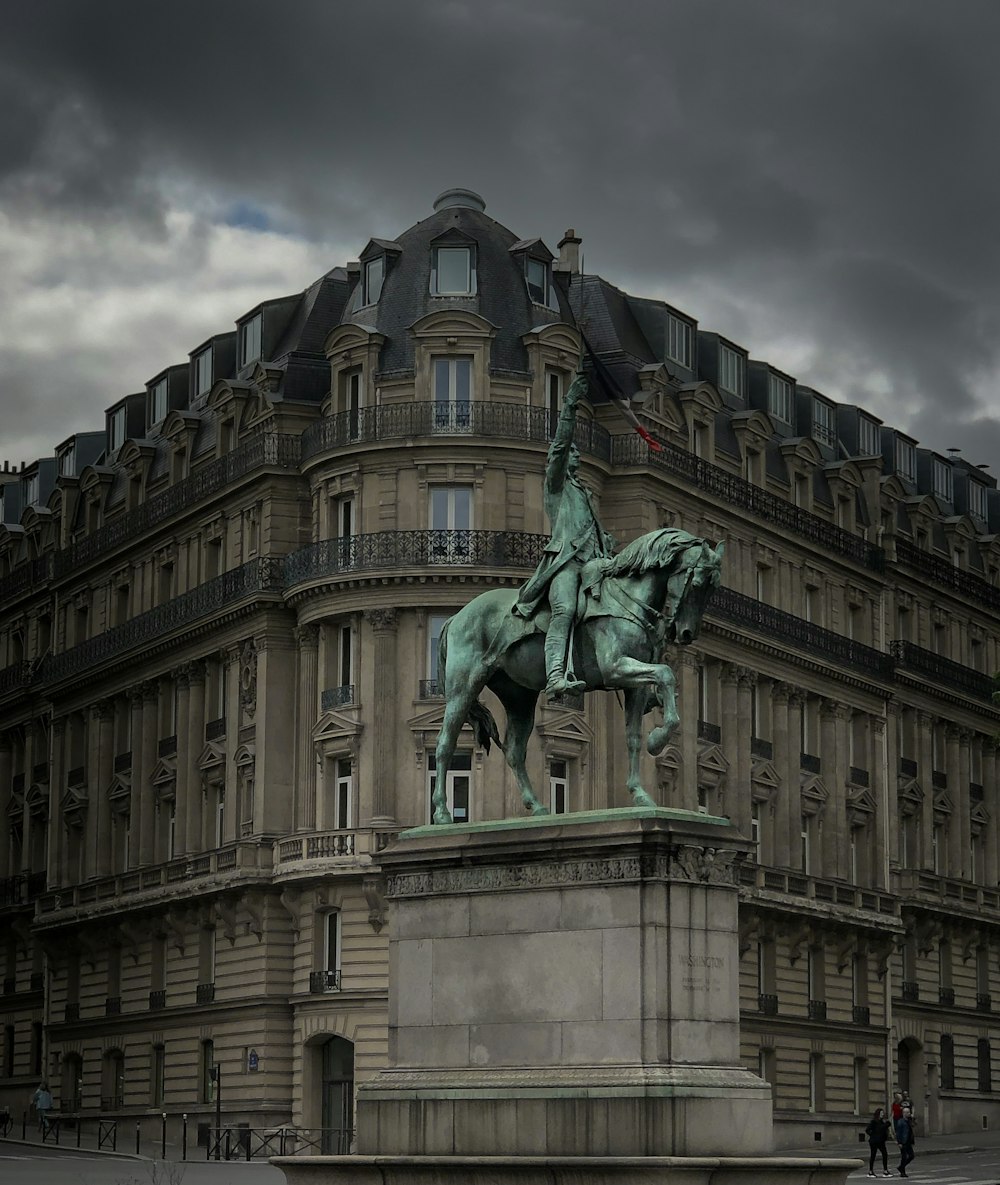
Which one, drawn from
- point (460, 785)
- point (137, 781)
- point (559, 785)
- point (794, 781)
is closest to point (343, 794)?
point (460, 785)

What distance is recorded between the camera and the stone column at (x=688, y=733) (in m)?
68.8

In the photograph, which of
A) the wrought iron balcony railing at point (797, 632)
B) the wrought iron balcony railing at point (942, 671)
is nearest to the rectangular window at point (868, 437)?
the wrought iron balcony railing at point (942, 671)

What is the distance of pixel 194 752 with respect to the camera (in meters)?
70.8

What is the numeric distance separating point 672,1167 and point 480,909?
4270 millimetres

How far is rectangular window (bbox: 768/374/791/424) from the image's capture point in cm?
8081

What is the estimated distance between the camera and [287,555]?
66.9m

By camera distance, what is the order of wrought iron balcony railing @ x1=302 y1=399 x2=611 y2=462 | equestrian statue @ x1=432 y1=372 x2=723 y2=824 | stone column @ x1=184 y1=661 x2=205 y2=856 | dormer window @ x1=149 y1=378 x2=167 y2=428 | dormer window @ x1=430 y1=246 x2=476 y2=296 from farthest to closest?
dormer window @ x1=149 y1=378 x2=167 y2=428, stone column @ x1=184 y1=661 x2=205 y2=856, dormer window @ x1=430 y1=246 x2=476 y2=296, wrought iron balcony railing @ x1=302 y1=399 x2=611 y2=462, equestrian statue @ x1=432 y1=372 x2=723 y2=824

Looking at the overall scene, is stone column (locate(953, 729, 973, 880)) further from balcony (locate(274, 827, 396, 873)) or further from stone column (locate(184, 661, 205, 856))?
balcony (locate(274, 827, 396, 873))

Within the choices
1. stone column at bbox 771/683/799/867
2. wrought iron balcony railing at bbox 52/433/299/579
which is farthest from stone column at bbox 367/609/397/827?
stone column at bbox 771/683/799/867

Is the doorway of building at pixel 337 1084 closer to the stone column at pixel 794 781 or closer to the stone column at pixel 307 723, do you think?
Answer: the stone column at pixel 307 723

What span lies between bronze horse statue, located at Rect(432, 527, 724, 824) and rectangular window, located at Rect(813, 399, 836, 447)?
181 ft

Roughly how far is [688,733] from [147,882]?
1636 cm

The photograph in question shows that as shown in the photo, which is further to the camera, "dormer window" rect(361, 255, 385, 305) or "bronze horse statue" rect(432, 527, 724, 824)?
"dormer window" rect(361, 255, 385, 305)

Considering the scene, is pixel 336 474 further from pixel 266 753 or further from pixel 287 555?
pixel 266 753
